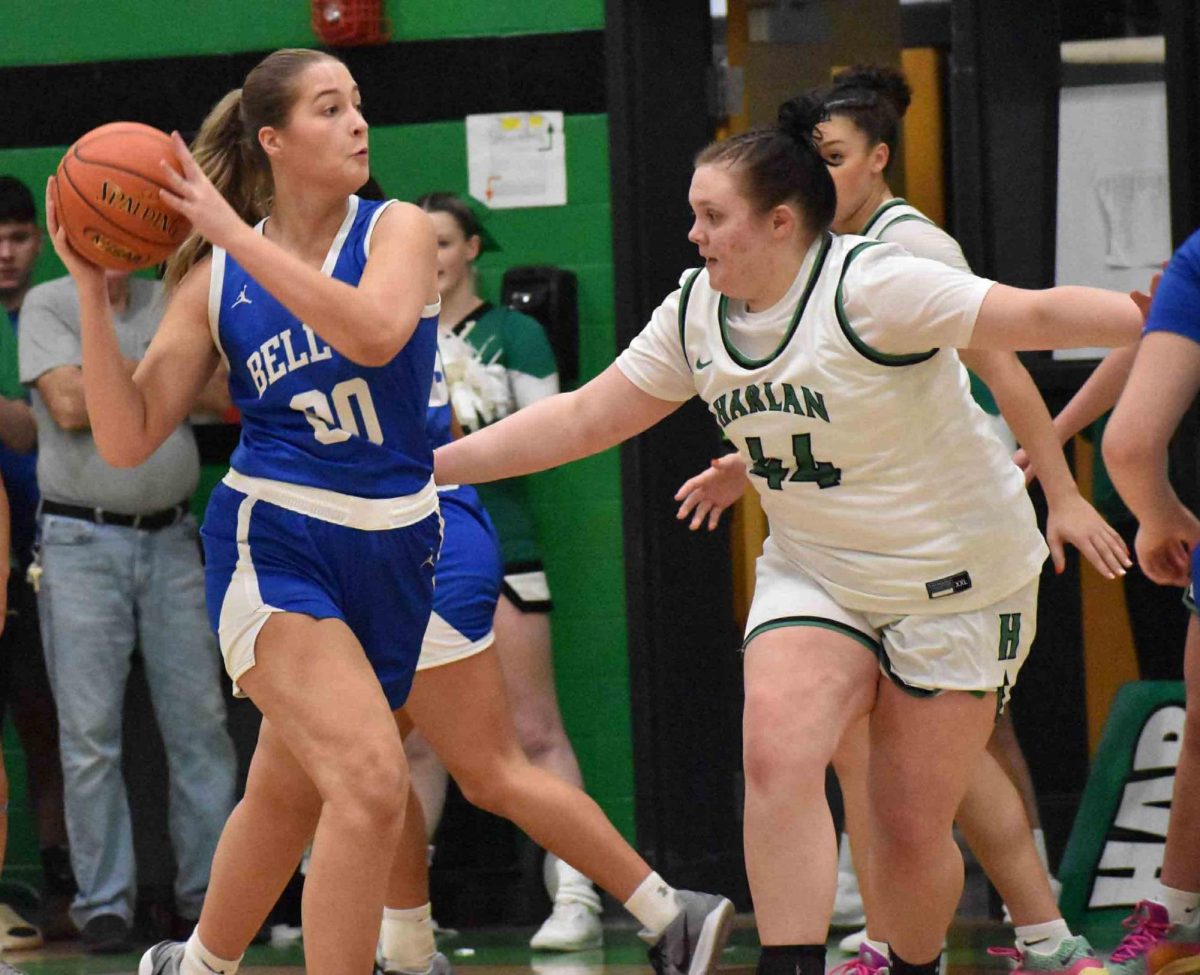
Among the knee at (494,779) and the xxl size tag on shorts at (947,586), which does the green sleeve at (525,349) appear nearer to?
the knee at (494,779)

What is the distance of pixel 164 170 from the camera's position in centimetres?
336

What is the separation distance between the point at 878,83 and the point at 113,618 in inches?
103

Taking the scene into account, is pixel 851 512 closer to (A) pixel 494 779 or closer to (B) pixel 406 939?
(A) pixel 494 779

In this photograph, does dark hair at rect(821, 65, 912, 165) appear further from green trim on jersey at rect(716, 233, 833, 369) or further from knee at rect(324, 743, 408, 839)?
knee at rect(324, 743, 408, 839)

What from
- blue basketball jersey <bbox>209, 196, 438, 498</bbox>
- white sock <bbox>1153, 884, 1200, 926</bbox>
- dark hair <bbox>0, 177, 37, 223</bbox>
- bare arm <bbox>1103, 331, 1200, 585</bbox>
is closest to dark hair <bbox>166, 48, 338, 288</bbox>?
blue basketball jersey <bbox>209, 196, 438, 498</bbox>

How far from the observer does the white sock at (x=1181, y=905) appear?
4.33m

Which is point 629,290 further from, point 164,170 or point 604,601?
point 164,170

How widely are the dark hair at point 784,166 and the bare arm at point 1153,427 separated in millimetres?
624

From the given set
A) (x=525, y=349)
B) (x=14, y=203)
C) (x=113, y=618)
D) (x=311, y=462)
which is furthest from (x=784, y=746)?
(x=14, y=203)

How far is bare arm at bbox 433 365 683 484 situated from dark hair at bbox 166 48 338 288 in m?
0.60

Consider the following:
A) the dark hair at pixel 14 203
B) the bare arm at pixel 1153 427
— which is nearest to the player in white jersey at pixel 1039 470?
the bare arm at pixel 1153 427

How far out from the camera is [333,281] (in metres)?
3.29

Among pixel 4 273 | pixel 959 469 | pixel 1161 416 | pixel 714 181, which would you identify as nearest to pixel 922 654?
pixel 959 469

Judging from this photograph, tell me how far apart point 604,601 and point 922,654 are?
8.01 ft
